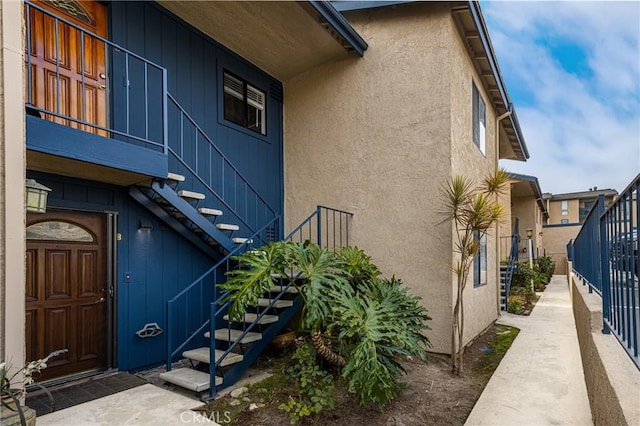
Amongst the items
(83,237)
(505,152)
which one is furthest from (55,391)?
(505,152)

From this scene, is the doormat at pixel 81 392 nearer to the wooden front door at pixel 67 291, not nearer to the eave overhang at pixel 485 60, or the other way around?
the wooden front door at pixel 67 291

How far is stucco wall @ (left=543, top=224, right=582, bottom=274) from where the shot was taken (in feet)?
75.5

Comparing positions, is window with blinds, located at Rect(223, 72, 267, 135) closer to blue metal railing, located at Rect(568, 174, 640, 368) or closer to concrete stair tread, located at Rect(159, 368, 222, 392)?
concrete stair tread, located at Rect(159, 368, 222, 392)

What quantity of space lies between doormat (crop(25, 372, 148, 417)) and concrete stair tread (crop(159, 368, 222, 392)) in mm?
482

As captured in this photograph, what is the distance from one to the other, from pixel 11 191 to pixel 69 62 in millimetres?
2906

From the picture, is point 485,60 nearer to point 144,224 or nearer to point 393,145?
point 393,145

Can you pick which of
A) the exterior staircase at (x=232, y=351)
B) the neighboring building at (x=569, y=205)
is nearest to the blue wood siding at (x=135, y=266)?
the exterior staircase at (x=232, y=351)

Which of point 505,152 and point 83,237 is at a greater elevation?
point 505,152

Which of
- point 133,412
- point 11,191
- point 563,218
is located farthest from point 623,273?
point 563,218

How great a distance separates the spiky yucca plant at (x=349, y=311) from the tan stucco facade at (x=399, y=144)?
1328mm

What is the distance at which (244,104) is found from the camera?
285 inches

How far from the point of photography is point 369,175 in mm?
6773

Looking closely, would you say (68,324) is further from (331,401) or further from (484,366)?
(484,366)

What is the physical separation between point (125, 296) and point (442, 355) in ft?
15.3
